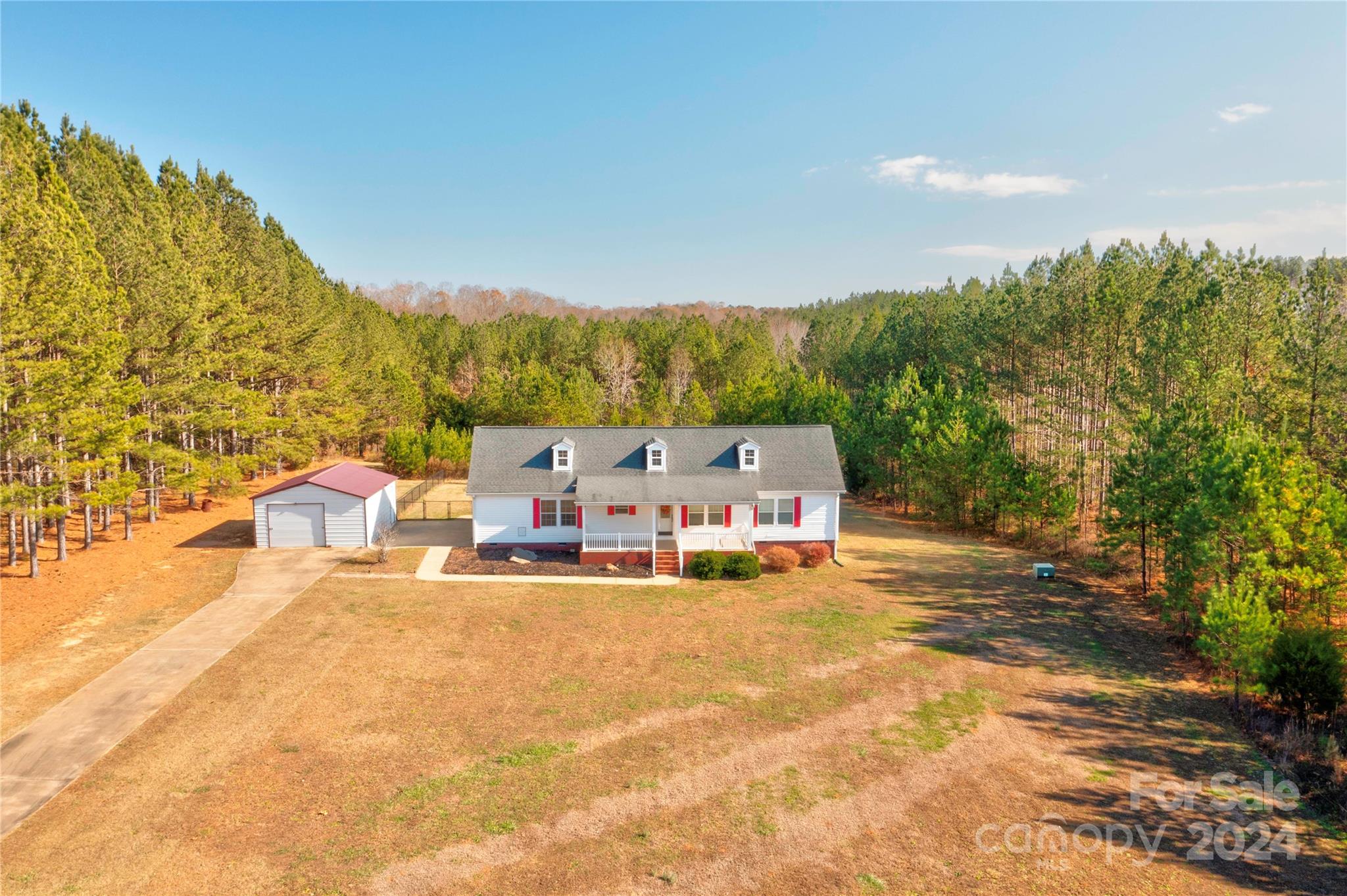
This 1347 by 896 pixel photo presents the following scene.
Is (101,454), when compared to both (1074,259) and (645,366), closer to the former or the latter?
(1074,259)

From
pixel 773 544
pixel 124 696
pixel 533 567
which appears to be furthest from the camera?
pixel 773 544

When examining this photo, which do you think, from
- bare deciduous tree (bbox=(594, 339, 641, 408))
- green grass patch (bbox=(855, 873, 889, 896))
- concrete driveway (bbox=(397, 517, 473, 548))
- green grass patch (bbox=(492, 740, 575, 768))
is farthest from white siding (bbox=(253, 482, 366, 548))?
bare deciduous tree (bbox=(594, 339, 641, 408))

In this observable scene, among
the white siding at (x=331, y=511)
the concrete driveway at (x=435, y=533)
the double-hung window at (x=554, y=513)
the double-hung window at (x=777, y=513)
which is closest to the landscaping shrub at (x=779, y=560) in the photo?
the double-hung window at (x=777, y=513)

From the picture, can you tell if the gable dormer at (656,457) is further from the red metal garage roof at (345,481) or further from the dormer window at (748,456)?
the red metal garage roof at (345,481)

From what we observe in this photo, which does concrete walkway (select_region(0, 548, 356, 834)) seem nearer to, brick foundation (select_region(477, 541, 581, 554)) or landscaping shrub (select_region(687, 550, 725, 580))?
brick foundation (select_region(477, 541, 581, 554))

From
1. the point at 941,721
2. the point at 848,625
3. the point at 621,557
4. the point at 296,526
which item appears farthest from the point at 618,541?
the point at 941,721

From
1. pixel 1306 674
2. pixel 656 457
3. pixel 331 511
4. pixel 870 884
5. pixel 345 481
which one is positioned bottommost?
pixel 870 884

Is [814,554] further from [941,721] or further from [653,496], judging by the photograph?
[941,721]

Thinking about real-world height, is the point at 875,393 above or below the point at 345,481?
above
